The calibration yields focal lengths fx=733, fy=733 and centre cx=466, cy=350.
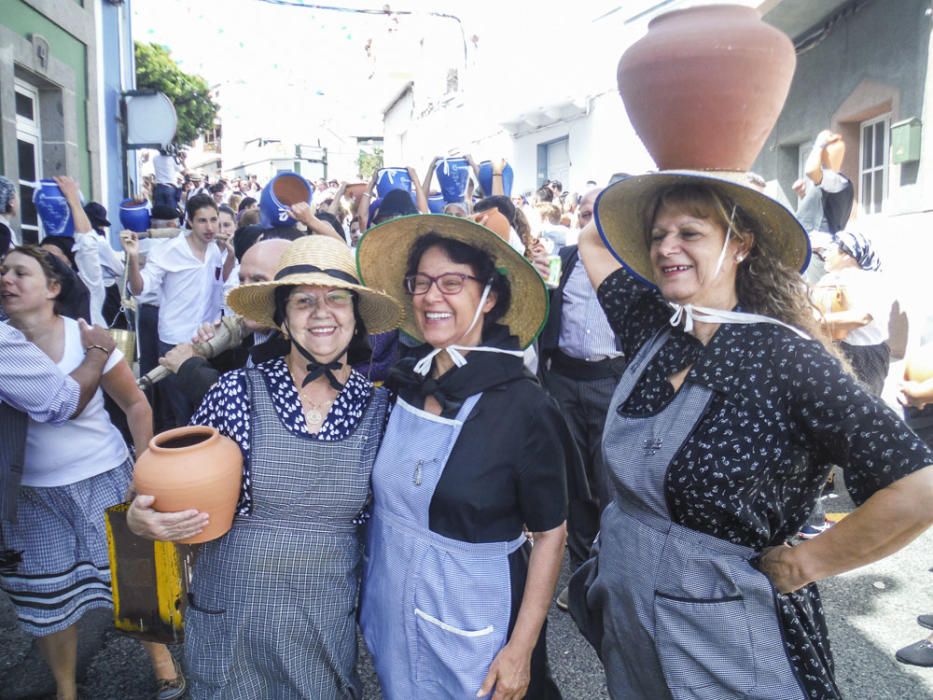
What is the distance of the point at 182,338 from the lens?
5.23 metres

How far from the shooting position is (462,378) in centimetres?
199

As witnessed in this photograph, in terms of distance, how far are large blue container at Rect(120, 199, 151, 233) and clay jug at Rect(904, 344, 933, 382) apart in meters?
6.61

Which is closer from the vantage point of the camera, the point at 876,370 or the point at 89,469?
Result: the point at 89,469

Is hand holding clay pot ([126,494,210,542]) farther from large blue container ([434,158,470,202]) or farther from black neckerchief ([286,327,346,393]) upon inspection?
large blue container ([434,158,470,202])

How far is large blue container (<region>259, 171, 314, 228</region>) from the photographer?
15.5ft

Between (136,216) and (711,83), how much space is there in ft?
22.2

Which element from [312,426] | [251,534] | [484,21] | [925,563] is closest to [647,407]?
[312,426]

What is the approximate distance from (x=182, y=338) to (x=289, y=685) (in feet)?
12.1

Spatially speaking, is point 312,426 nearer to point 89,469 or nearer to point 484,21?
point 89,469

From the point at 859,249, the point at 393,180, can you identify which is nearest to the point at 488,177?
the point at 393,180

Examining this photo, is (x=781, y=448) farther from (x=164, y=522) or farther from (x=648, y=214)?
(x=164, y=522)

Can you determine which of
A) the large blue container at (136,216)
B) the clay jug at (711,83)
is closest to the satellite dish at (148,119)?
the large blue container at (136,216)

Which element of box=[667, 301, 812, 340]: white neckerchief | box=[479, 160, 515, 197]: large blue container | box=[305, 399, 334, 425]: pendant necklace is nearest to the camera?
box=[667, 301, 812, 340]: white neckerchief

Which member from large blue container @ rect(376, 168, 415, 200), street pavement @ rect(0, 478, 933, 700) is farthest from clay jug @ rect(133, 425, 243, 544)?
large blue container @ rect(376, 168, 415, 200)
